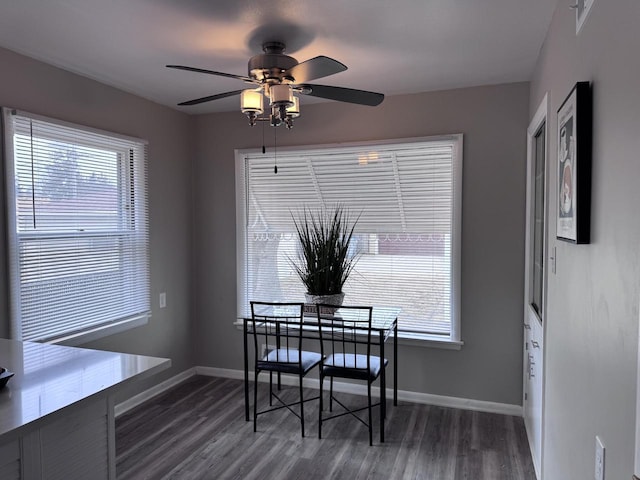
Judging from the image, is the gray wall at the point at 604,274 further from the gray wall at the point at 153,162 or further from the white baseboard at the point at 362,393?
the gray wall at the point at 153,162

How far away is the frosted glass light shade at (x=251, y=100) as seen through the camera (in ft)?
7.47

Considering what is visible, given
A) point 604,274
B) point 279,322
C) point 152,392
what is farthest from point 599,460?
point 152,392

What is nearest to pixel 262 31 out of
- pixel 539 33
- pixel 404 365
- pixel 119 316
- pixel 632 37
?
pixel 539 33

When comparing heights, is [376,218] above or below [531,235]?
above

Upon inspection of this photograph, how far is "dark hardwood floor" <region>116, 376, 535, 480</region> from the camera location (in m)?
2.63

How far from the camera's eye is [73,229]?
3051 mm

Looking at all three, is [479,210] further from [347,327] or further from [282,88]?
[282,88]

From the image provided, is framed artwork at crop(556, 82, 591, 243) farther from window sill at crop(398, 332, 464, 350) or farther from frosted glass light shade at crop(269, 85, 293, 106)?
window sill at crop(398, 332, 464, 350)

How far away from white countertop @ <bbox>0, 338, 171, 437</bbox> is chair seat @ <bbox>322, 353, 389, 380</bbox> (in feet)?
4.50

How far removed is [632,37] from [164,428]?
3.30 m

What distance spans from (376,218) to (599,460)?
2.63m

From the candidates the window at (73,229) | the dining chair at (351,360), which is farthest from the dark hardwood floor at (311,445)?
the window at (73,229)

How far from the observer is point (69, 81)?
3.00 meters

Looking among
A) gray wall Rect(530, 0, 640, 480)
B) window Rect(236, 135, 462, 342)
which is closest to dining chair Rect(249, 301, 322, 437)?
window Rect(236, 135, 462, 342)
